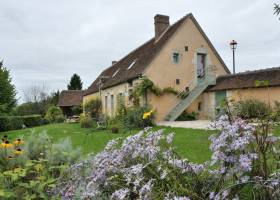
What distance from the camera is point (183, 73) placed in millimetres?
20578

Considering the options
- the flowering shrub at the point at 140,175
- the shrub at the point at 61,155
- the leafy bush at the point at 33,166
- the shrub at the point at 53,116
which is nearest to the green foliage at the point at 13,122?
the shrub at the point at 53,116

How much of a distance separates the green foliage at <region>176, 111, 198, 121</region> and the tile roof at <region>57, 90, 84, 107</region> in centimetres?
2643

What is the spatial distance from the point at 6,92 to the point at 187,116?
693 inches

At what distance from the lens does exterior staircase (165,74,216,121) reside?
63.2ft

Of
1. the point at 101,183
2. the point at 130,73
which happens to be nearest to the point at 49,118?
the point at 130,73

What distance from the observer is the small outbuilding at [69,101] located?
44.6m

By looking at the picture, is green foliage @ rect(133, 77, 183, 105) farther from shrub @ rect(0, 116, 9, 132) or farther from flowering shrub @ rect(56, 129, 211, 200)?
flowering shrub @ rect(56, 129, 211, 200)

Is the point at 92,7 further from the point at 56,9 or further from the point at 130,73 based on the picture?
the point at 130,73

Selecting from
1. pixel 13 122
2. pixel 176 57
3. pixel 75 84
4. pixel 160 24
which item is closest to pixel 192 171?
pixel 176 57

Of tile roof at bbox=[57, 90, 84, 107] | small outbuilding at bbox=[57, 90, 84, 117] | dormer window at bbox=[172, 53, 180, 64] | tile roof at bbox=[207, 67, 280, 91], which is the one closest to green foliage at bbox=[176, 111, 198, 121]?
tile roof at bbox=[207, 67, 280, 91]

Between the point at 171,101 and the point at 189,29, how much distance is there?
513cm

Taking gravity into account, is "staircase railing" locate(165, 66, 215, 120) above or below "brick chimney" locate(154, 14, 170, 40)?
below

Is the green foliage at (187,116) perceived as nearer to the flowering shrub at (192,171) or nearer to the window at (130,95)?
the window at (130,95)

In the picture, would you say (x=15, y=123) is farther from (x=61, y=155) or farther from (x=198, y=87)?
(x=61, y=155)
